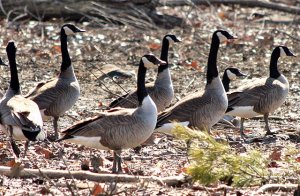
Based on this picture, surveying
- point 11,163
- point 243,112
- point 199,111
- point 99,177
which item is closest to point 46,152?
point 11,163

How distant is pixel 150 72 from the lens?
1605 cm

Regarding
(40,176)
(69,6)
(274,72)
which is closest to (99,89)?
(274,72)

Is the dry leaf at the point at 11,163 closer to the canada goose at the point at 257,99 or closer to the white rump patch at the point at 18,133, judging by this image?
the white rump patch at the point at 18,133

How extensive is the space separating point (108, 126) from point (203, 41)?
Answer: 8.41 m

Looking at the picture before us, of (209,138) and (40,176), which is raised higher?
(209,138)

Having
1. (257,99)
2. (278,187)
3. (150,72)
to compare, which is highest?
(278,187)

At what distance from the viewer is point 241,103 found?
40.4 ft

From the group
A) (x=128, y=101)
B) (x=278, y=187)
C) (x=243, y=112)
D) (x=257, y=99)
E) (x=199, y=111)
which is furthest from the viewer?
(x=257, y=99)

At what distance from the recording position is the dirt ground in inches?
358

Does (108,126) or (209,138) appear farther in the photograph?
(108,126)

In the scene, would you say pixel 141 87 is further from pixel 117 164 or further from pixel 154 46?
pixel 154 46

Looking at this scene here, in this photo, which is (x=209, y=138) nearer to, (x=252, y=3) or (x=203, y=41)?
(x=203, y=41)

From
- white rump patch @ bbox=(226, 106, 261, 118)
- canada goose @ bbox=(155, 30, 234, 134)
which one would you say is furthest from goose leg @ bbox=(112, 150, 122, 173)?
white rump patch @ bbox=(226, 106, 261, 118)

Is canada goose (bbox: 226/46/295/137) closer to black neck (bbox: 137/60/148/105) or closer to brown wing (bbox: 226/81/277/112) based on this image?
brown wing (bbox: 226/81/277/112)
